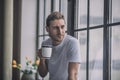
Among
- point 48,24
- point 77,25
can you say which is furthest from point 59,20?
point 77,25

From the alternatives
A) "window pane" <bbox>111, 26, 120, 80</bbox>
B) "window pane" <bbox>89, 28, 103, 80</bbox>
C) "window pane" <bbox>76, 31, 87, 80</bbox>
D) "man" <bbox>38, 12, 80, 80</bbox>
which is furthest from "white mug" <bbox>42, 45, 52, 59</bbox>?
"window pane" <bbox>76, 31, 87, 80</bbox>

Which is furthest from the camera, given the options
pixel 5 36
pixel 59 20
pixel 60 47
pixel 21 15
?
pixel 21 15

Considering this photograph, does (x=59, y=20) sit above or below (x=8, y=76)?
above

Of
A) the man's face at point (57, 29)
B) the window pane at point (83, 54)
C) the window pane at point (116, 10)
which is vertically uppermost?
the window pane at point (116, 10)

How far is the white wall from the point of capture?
5734 millimetres

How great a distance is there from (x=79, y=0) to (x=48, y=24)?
7.39ft

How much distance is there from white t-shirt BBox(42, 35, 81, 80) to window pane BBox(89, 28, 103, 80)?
144 centimetres

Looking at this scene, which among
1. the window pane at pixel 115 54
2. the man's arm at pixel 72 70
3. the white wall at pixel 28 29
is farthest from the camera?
the white wall at pixel 28 29

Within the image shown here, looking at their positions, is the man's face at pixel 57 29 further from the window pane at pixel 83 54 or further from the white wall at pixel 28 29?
the white wall at pixel 28 29

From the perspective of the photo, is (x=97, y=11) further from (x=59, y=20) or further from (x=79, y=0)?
(x=59, y=20)

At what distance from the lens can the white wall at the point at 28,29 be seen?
5734 millimetres

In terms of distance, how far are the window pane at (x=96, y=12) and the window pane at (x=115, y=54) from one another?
340 mm

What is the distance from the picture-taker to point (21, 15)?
5.66 meters

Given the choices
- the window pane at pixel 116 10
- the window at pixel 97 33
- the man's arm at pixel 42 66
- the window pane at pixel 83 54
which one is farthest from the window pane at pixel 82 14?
the man's arm at pixel 42 66
